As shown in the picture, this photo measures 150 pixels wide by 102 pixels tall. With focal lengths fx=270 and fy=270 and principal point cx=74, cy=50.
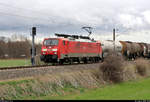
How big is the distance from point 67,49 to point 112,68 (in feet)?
20.9

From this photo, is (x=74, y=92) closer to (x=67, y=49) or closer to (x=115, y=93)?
(x=115, y=93)

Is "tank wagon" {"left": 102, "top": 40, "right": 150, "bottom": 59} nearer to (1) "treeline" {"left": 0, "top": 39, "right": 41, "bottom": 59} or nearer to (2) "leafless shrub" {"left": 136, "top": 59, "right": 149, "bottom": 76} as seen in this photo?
(2) "leafless shrub" {"left": 136, "top": 59, "right": 149, "bottom": 76}

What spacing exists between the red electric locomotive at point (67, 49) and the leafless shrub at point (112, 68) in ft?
12.7

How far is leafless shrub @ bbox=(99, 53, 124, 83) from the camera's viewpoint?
112 feet

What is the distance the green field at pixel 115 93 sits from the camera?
2379 centimetres

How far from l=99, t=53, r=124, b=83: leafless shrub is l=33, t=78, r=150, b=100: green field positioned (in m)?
1.25

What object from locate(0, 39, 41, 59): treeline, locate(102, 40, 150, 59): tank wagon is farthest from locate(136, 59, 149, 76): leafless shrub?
locate(0, 39, 41, 59): treeline

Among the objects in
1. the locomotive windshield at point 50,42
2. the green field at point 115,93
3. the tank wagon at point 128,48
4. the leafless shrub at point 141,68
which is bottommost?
the green field at point 115,93

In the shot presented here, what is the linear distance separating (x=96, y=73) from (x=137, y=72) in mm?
11993

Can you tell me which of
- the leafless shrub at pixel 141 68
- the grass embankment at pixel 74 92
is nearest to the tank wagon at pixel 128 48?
the leafless shrub at pixel 141 68

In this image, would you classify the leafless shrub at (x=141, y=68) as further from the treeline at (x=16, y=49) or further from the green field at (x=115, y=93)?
the treeline at (x=16, y=49)

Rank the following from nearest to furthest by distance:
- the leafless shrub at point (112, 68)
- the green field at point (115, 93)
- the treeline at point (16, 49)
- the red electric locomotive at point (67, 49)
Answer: the green field at point (115, 93)
the red electric locomotive at point (67, 49)
the leafless shrub at point (112, 68)
the treeline at point (16, 49)

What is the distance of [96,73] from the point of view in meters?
33.5

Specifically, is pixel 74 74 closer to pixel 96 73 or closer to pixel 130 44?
pixel 96 73
